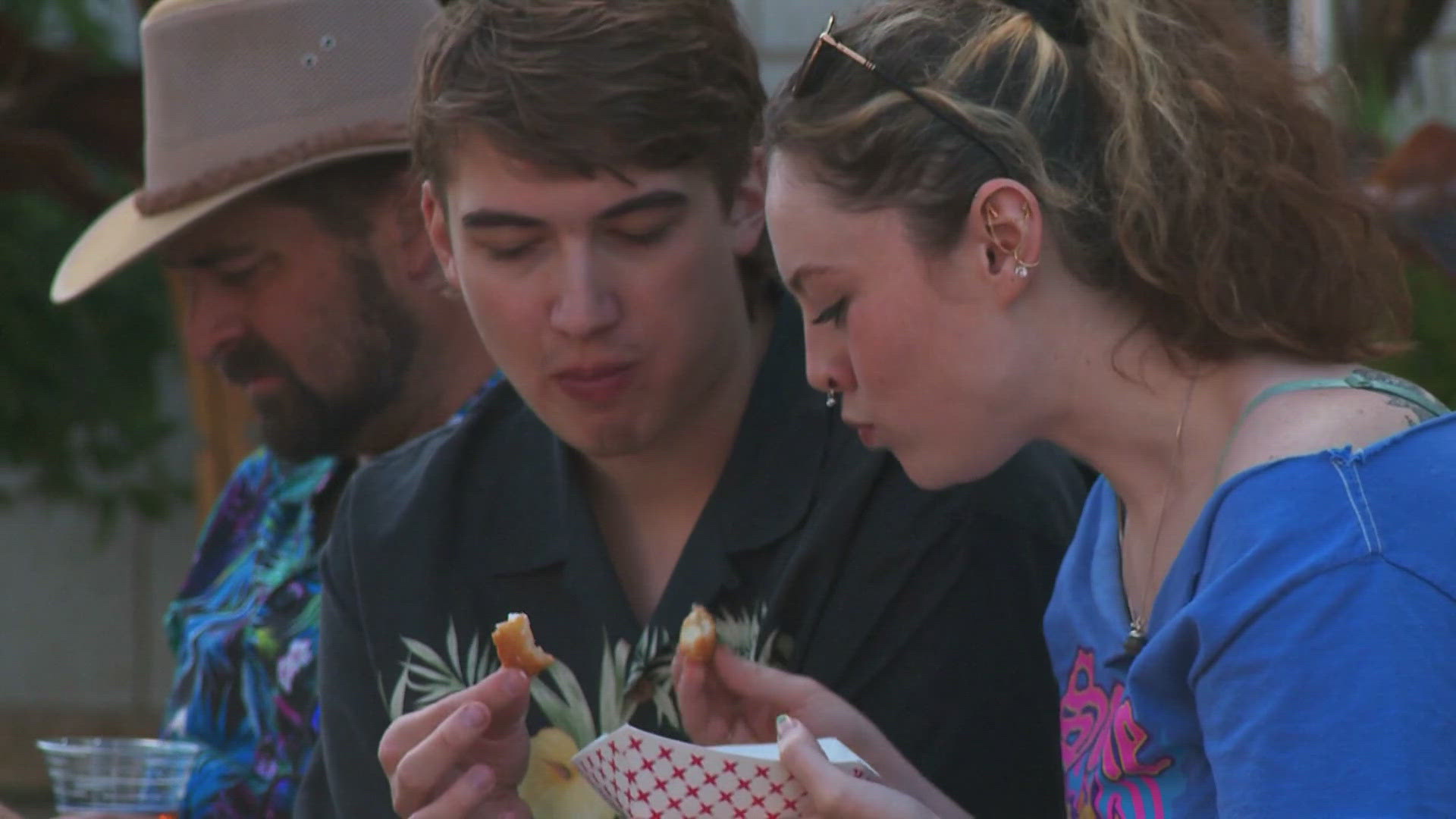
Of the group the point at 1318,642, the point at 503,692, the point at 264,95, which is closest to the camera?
the point at 1318,642

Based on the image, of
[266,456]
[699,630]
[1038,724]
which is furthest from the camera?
[266,456]

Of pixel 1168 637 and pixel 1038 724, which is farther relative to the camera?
pixel 1038 724

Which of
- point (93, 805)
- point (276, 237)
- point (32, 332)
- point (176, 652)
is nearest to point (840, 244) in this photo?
point (93, 805)

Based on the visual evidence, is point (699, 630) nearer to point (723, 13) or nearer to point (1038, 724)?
point (1038, 724)

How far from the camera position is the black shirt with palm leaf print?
2301 millimetres

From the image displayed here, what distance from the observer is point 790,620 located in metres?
2.38

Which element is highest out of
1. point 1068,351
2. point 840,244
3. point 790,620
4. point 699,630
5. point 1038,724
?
point 840,244

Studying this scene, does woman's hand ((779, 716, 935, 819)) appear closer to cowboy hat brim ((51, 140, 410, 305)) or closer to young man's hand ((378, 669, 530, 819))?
young man's hand ((378, 669, 530, 819))

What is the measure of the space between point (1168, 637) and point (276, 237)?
214cm

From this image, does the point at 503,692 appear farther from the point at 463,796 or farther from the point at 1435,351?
the point at 1435,351

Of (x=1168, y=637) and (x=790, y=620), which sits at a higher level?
(x=1168, y=637)

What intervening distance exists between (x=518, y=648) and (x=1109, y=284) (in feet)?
2.47

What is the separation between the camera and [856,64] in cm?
192

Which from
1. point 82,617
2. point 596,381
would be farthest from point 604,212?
point 82,617
